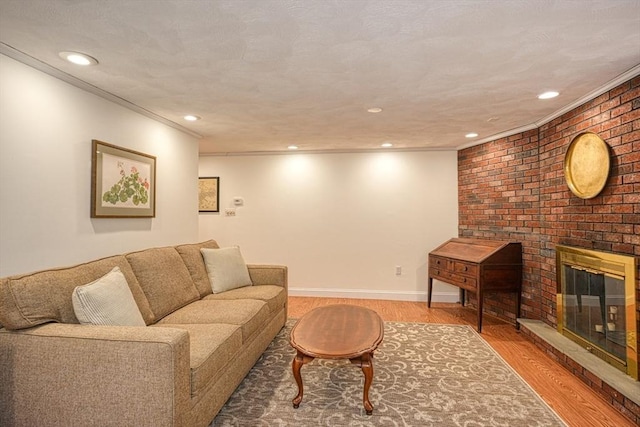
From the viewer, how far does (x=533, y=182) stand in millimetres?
3629

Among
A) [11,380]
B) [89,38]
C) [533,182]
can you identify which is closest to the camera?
[11,380]

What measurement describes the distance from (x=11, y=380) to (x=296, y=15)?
2234 mm

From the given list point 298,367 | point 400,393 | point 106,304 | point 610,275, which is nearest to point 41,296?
point 106,304

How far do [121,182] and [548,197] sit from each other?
160 inches

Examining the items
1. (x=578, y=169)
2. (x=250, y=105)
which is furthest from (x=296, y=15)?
(x=578, y=169)

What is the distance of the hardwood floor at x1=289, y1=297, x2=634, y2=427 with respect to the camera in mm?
2125

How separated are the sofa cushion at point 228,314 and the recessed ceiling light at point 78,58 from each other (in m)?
1.81

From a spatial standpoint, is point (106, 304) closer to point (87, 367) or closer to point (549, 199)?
point (87, 367)

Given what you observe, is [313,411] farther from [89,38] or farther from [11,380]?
[89,38]

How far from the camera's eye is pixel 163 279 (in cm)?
266

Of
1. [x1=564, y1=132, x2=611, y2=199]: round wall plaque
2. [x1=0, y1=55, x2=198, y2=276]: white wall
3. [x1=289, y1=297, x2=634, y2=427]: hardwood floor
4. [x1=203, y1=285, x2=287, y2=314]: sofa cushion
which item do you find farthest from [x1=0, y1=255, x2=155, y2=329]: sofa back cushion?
[x1=564, y1=132, x2=611, y2=199]: round wall plaque

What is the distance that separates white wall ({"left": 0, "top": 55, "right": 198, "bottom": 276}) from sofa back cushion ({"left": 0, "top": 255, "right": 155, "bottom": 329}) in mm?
385

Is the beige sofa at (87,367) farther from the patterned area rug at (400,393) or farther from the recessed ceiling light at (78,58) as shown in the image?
the recessed ceiling light at (78,58)

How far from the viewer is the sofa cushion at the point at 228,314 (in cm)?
239
